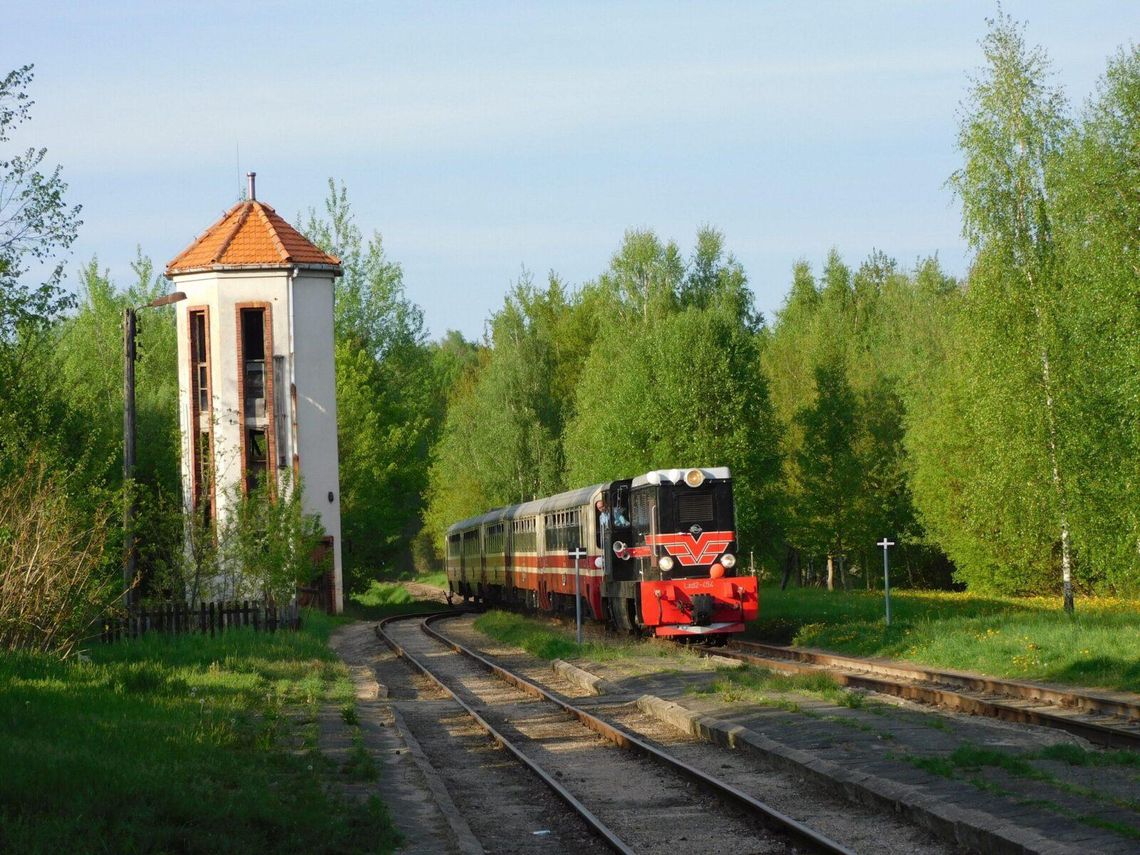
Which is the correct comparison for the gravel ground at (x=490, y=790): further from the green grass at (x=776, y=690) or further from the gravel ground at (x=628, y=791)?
the green grass at (x=776, y=690)

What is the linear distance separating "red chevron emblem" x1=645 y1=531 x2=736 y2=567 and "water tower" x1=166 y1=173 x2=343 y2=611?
17.9 meters

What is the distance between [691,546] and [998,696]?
10.4 metres

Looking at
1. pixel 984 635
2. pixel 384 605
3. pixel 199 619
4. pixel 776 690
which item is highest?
pixel 199 619

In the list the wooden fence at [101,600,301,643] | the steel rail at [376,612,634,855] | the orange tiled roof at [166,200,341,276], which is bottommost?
the steel rail at [376,612,634,855]

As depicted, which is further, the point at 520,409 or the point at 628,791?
the point at 520,409

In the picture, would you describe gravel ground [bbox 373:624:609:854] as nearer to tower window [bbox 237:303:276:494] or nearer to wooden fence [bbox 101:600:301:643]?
wooden fence [bbox 101:600:301:643]

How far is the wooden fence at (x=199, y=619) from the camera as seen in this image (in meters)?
25.9

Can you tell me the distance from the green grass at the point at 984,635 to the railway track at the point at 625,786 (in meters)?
6.81

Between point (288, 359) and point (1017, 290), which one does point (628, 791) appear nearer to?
point (1017, 290)

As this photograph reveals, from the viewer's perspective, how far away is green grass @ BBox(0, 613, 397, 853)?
9.16 m

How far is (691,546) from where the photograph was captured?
28.5 metres

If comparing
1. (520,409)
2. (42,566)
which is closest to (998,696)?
(42,566)

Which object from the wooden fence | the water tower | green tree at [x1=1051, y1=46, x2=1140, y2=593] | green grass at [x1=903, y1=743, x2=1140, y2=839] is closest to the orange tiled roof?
the water tower

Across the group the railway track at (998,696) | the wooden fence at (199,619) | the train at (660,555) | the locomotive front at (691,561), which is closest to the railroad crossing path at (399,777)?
the wooden fence at (199,619)
